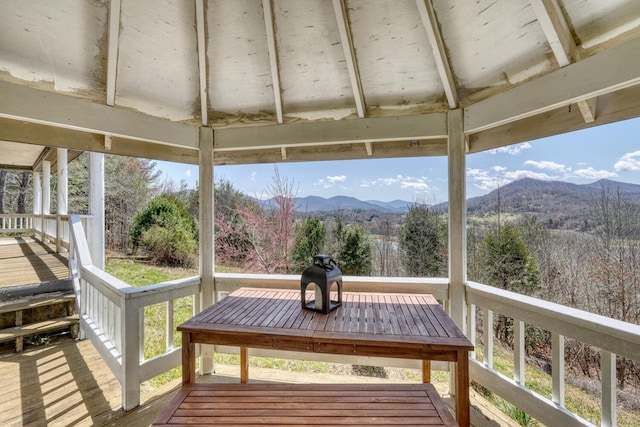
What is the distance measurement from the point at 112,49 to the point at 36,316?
3.25m

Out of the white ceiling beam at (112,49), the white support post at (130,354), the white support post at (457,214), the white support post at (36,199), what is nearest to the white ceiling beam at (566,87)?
the white support post at (457,214)

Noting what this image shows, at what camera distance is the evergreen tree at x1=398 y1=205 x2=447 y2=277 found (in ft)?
23.9

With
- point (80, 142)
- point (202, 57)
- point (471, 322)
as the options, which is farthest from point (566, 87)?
point (80, 142)

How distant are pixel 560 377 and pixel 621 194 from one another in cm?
494

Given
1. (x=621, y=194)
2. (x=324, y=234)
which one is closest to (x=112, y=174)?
(x=324, y=234)

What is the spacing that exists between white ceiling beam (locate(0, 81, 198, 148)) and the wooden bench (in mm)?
2318

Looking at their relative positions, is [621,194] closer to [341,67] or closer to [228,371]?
[341,67]

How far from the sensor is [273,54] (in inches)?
108

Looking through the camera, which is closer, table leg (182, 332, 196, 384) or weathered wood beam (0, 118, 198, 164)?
table leg (182, 332, 196, 384)

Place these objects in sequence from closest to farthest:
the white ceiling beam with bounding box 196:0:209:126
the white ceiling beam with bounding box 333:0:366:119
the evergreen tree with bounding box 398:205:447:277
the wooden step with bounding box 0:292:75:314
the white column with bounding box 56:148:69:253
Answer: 1. the white ceiling beam with bounding box 333:0:366:119
2. the white ceiling beam with bounding box 196:0:209:126
3. the wooden step with bounding box 0:292:75:314
4. the white column with bounding box 56:148:69:253
5. the evergreen tree with bounding box 398:205:447:277

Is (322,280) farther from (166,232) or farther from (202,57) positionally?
(166,232)

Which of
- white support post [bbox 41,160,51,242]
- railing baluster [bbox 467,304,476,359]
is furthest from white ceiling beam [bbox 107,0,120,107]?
white support post [bbox 41,160,51,242]

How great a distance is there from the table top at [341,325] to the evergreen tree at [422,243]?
509cm

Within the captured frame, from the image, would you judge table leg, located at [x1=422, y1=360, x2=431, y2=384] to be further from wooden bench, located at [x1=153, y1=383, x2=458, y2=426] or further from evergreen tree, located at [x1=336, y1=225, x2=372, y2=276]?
evergreen tree, located at [x1=336, y1=225, x2=372, y2=276]
